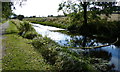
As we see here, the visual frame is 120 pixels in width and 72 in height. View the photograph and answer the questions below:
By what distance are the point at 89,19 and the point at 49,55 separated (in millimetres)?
16303

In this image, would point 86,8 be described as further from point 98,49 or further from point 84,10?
point 98,49

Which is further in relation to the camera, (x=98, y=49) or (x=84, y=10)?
(x=84, y=10)

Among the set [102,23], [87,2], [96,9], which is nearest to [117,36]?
[102,23]

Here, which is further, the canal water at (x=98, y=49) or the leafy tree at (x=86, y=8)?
the leafy tree at (x=86, y=8)

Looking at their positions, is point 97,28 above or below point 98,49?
above

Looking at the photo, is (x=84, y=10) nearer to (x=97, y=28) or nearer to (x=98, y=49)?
(x=97, y=28)

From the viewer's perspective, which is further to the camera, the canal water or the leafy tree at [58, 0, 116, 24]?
the leafy tree at [58, 0, 116, 24]

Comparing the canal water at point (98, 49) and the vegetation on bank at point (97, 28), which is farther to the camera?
the vegetation on bank at point (97, 28)

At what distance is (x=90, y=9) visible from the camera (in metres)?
22.3

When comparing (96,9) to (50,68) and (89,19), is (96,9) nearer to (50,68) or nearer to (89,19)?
(89,19)

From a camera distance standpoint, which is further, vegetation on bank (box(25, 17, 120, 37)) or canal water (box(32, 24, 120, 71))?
vegetation on bank (box(25, 17, 120, 37))

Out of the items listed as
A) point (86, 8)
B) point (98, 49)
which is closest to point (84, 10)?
point (86, 8)

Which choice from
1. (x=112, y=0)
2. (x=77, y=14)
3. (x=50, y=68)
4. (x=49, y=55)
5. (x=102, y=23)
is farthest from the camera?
(x=77, y=14)

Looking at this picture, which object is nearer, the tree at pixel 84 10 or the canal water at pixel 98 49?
the canal water at pixel 98 49
